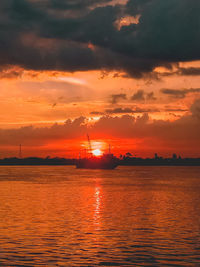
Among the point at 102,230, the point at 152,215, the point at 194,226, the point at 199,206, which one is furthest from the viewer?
the point at 199,206

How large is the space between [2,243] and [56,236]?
20.1 ft

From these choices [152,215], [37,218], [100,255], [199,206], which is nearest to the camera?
[100,255]

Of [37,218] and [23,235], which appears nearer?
[23,235]

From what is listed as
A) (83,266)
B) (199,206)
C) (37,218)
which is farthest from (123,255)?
(199,206)

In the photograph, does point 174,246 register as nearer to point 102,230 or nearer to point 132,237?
point 132,237

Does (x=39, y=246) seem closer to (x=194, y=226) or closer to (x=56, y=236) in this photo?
(x=56, y=236)

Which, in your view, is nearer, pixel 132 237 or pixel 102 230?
pixel 132 237

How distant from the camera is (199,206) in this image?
74.2 m

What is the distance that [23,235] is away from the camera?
4300 centimetres

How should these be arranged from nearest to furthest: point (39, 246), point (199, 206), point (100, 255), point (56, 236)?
point (100, 255) < point (39, 246) < point (56, 236) < point (199, 206)

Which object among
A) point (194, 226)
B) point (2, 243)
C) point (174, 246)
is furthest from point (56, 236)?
point (194, 226)

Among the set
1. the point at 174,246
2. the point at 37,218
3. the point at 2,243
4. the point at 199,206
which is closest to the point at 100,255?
the point at 174,246

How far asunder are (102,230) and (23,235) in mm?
8875

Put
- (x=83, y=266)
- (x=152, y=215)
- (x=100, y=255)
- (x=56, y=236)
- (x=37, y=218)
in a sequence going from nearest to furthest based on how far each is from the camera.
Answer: (x=83, y=266) → (x=100, y=255) → (x=56, y=236) → (x=37, y=218) → (x=152, y=215)
